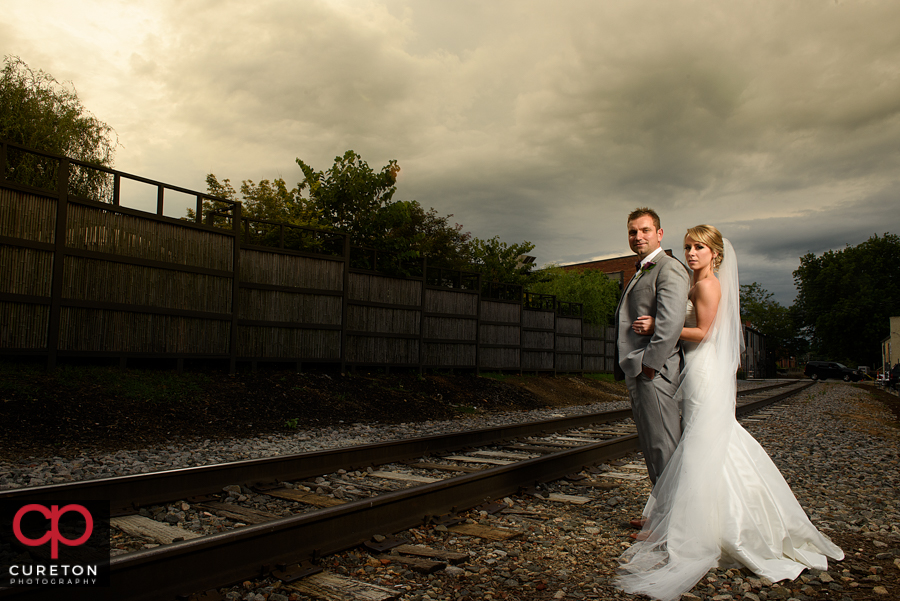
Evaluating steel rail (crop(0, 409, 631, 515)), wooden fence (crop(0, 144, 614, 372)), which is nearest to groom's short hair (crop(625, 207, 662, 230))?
steel rail (crop(0, 409, 631, 515))

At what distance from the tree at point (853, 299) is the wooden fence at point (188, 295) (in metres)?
62.4

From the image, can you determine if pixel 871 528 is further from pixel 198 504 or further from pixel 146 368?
pixel 146 368

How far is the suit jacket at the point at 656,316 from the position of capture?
314 centimetres

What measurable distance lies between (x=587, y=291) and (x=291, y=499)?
22.0 metres

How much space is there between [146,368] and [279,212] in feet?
58.5

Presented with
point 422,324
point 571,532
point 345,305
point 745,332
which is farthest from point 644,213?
point 745,332

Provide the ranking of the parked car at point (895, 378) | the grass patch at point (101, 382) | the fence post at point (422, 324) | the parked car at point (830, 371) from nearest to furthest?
the grass patch at point (101, 382), the fence post at point (422, 324), the parked car at point (895, 378), the parked car at point (830, 371)

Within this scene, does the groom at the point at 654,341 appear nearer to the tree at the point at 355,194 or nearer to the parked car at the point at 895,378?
the tree at the point at 355,194

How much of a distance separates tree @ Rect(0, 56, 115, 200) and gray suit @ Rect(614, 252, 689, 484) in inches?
725

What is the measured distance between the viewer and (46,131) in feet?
58.7

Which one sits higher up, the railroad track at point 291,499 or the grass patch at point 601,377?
the railroad track at point 291,499

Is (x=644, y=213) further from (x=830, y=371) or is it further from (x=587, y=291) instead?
(x=830, y=371)

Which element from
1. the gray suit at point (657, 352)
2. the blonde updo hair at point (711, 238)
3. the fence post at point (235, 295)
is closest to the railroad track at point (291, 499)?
the gray suit at point (657, 352)

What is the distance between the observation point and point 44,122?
18.2 m
